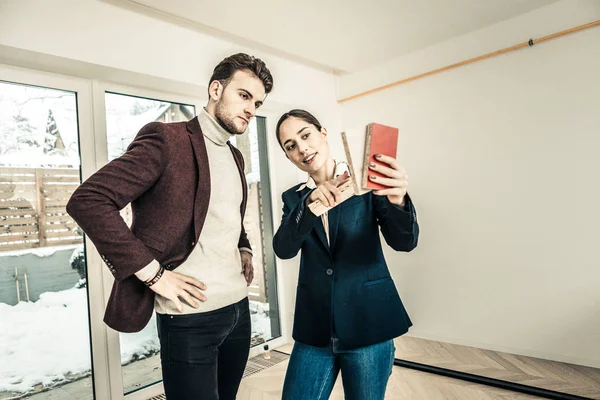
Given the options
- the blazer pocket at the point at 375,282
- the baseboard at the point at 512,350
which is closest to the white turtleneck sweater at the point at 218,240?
the blazer pocket at the point at 375,282

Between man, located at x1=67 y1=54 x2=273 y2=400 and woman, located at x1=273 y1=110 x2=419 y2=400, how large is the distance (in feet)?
0.63

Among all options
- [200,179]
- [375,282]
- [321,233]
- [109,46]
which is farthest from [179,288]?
[109,46]

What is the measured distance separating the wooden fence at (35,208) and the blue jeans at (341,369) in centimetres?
174

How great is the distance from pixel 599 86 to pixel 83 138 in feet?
10.9

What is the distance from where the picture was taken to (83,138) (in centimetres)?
227

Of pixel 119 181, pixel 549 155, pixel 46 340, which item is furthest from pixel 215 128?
pixel 549 155

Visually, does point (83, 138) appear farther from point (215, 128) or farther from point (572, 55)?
point (572, 55)

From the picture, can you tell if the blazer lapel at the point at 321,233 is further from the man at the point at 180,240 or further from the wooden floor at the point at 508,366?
the wooden floor at the point at 508,366

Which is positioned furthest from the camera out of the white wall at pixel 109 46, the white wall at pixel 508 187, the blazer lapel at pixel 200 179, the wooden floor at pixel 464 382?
the white wall at pixel 508 187

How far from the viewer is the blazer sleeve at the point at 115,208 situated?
2.90ft

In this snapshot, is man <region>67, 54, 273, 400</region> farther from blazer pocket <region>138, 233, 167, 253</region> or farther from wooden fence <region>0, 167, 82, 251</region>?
wooden fence <region>0, 167, 82, 251</region>

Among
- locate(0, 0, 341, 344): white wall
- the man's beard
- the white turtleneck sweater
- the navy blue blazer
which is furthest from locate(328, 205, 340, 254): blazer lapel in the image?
locate(0, 0, 341, 344): white wall

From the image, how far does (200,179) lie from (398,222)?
0.56 meters

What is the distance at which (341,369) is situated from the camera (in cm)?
111
